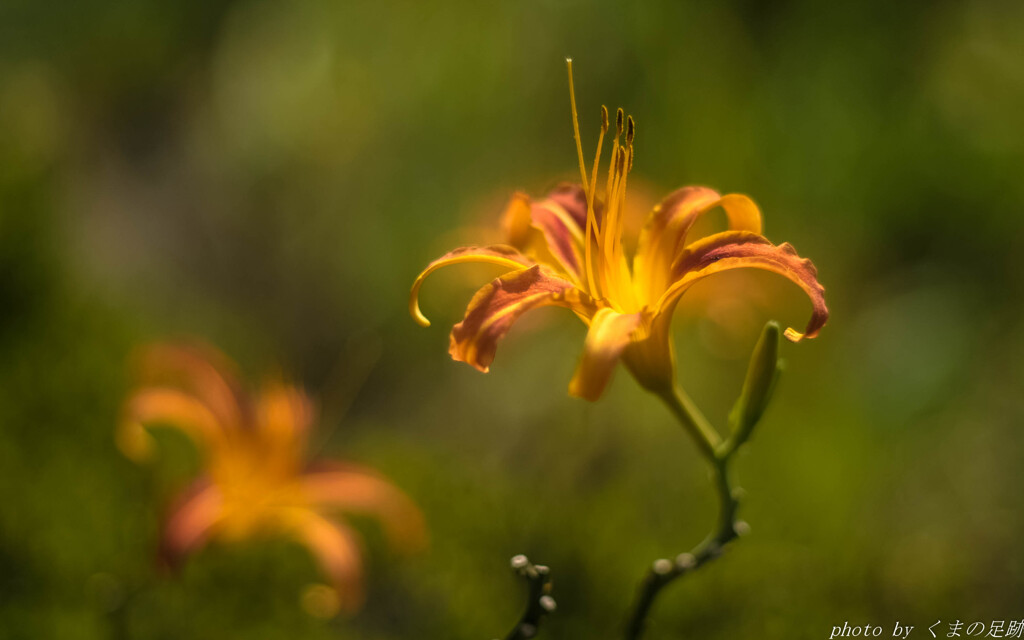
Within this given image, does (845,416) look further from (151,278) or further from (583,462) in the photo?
(151,278)

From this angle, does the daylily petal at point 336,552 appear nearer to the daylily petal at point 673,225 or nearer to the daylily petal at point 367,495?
the daylily petal at point 367,495

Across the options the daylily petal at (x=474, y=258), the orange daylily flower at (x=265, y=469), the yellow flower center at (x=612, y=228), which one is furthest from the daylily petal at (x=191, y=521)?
the yellow flower center at (x=612, y=228)

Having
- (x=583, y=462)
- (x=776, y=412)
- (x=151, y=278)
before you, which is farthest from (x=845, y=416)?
(x=151, y=278)

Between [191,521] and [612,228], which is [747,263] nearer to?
[612,228]

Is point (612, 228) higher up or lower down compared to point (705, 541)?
higher up

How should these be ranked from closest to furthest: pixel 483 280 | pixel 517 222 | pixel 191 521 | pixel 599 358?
pixel 599 358 → pixel 517 222 → pixel 191 521 → pixel 483 280

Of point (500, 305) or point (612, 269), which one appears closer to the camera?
point (500, 305)

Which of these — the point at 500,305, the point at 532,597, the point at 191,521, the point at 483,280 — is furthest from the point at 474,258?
the point at 483,280

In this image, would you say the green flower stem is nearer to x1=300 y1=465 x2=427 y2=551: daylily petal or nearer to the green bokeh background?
x1=300 y1=465 x2=427 y2=551: daylily petal
